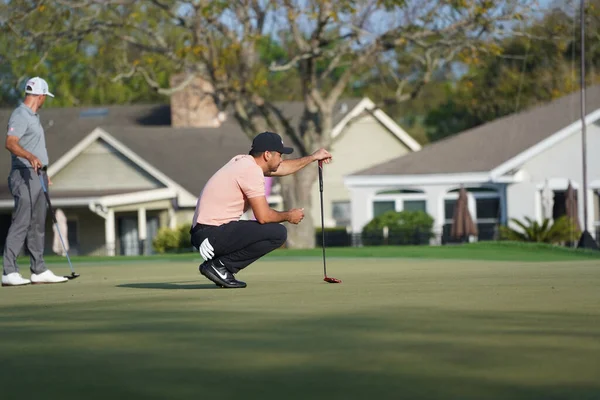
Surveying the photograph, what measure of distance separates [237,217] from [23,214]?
9.20 feet

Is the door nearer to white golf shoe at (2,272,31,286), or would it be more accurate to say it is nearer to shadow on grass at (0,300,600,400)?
white golf shoe at (2,272,31,286)

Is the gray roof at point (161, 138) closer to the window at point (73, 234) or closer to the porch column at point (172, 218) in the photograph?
the porch column at point (172, 218)

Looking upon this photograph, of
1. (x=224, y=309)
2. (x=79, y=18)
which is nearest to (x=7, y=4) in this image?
(x=79, y=18)

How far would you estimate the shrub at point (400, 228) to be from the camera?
38125 millimetres

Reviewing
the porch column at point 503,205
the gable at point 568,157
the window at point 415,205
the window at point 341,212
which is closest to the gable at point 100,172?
the window at point 415,205

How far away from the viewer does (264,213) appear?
35.3 ft

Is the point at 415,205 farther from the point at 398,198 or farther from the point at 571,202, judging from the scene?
the point at 571,202

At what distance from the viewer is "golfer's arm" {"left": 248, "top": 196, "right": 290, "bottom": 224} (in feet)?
35.1

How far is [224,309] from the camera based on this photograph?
8.35 metres

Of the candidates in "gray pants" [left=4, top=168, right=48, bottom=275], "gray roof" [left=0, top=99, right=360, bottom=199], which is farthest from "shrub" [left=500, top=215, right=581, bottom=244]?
"gray pants" [left=4, top=168, right=48, bottom=275]

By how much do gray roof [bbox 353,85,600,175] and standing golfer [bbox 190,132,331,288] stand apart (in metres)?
29.5

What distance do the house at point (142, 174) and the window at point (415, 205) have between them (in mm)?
3087

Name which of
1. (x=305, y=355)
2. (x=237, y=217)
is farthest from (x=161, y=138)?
(x=305, y=355)

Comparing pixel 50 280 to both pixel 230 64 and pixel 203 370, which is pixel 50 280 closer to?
pixel 203 370
